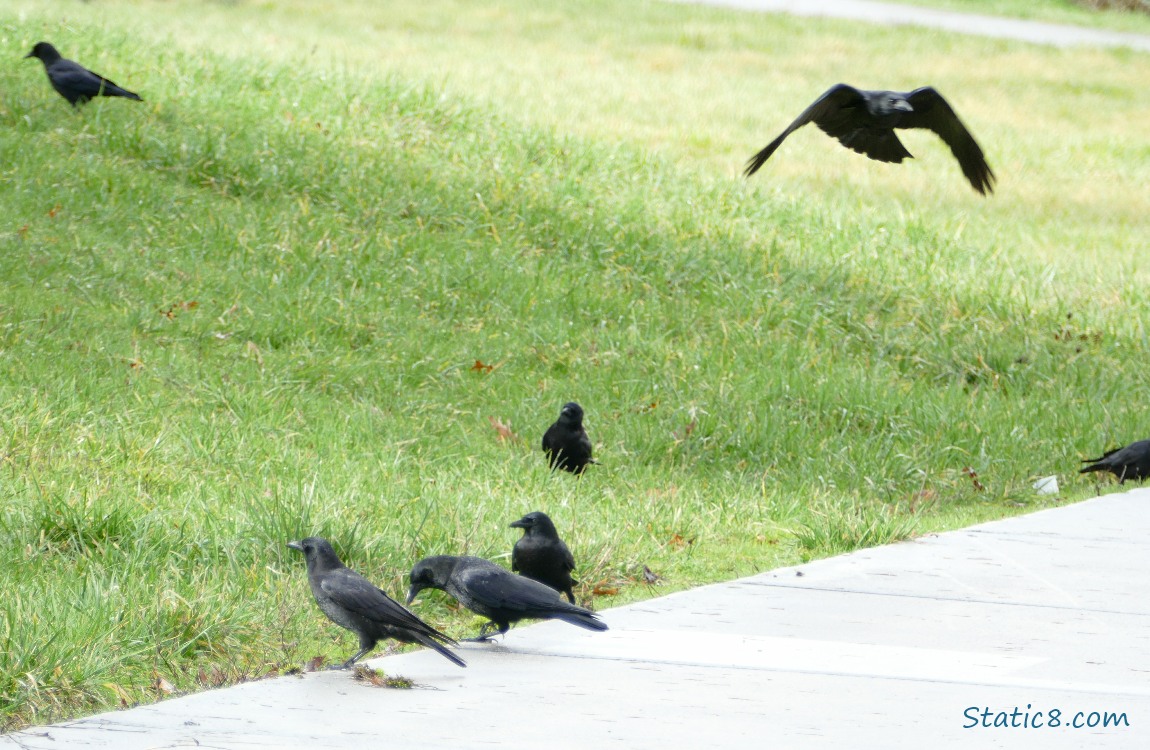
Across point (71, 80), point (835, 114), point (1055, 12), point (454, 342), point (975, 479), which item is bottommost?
point (454, 342)

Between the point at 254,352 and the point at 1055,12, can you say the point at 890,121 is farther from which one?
the point at 1055,12

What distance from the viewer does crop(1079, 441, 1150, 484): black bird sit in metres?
7.02

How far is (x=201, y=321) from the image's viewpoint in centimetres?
846

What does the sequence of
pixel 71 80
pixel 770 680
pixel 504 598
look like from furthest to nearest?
pixel 71 80, pixel 504 598, pixel 770 680

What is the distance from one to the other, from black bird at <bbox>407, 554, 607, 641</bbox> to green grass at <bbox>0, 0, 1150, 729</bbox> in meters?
0.32

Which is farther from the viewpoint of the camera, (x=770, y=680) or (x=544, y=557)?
(x=544, y=557)

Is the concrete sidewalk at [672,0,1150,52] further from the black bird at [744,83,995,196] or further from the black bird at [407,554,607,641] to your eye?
the black bird at [407,554,607,641]

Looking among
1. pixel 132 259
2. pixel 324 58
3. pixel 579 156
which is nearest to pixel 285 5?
pixel 324 58

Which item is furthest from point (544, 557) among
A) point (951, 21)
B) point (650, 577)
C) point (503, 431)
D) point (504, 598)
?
point (951, 21)

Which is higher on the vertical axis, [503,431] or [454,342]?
[454,342]

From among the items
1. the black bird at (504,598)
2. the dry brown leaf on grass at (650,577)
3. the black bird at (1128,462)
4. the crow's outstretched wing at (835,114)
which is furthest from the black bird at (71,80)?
the black bird at (504,598)

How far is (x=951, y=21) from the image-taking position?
91.7 feet

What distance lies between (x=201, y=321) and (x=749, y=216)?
5.15 metres

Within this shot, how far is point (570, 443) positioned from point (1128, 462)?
9.24ft
